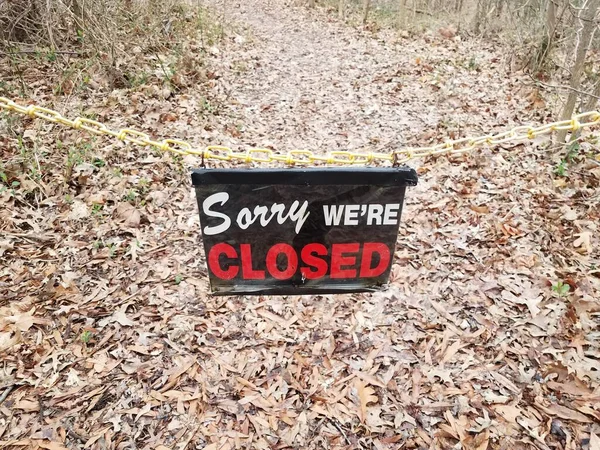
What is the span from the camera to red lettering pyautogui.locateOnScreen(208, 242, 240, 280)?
2.28 m

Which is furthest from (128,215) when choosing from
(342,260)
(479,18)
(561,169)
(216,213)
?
(479,18)

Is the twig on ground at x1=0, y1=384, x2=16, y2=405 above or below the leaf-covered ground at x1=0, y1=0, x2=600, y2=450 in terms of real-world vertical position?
below

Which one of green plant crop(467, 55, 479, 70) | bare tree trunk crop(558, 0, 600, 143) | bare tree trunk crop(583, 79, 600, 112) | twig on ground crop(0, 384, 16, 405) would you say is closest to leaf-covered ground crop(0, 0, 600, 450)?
twig on ground crop(0, 384, 16, 405)

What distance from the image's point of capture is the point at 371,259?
236 centimetres

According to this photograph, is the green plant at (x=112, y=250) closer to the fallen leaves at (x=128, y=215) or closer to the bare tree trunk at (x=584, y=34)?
the fallen leaves at (x=128, y=215)

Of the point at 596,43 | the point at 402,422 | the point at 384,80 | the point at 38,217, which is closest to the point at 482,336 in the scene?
the point at 402,422

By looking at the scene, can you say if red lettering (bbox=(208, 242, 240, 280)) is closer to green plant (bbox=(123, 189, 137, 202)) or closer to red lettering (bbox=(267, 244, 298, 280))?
red lettering (bbox=(267, 244, 298, 280))

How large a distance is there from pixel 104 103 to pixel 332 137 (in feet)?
12.1

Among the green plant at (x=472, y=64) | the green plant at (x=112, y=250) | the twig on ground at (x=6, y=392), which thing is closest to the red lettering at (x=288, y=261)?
the twig on ground at (x=6, y=392)

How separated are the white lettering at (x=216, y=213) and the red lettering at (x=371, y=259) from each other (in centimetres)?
81

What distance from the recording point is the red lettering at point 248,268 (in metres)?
2.30

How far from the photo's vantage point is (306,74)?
31.3ft

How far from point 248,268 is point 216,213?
0.42 metres

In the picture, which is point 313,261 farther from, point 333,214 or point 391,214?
point 391,214
